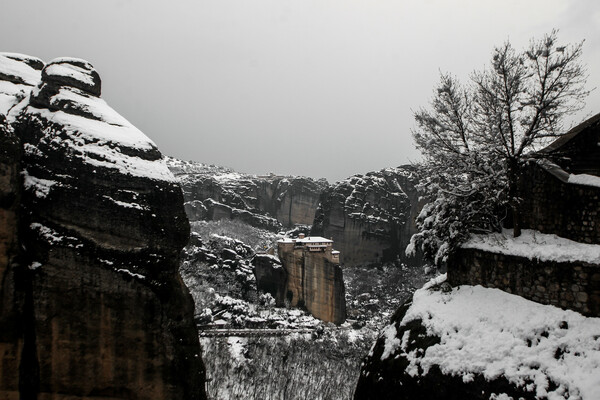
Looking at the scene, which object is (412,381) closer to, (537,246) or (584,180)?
(537,246)

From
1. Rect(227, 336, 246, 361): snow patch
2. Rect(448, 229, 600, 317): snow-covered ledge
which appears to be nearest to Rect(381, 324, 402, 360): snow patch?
Rect(448, 229, 600, 317): snow-covered ledge

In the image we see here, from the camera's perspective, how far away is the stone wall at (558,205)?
28.7 ft

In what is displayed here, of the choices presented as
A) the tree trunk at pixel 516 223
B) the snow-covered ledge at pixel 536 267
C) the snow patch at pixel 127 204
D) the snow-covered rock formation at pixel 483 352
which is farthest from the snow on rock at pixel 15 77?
the tree trunk at pixel 516 223

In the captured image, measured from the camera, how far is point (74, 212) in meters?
11.9

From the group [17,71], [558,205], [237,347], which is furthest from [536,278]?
[237,347]

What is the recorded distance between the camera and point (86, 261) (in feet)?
38.4

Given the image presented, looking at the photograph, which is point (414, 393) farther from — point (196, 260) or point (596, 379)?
point (196, 260)

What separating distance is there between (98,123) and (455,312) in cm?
1284

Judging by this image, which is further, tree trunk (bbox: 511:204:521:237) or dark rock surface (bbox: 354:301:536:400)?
tree trunk (bbox: 511:204:521:237)

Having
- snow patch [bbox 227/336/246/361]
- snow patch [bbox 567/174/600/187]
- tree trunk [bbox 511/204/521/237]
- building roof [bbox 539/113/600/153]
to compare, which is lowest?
snow patch [bbox 227/336/246/361]

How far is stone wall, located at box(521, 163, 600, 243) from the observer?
28.7 feet

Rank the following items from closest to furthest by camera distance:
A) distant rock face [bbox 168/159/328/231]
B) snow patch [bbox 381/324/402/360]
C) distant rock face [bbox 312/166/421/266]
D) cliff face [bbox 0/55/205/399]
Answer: snow patch [bbox 381/324/402/360] → cliff face [bbox 0/55/205/399] → distant rock face [bbox 312/166/421/266] → distant rock face [bbox 168/159/328/231]

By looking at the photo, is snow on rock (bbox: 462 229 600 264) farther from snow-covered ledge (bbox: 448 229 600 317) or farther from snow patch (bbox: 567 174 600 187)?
snow patch (bbox: 567 174 600 187)

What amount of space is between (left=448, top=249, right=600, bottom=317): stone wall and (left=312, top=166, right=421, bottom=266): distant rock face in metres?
75.6
